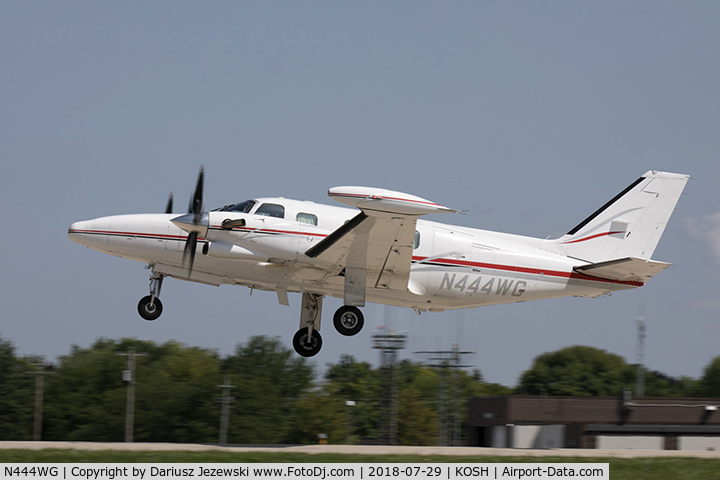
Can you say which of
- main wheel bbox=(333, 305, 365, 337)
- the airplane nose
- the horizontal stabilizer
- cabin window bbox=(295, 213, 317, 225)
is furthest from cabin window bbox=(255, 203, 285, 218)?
the horizontal stabilizer

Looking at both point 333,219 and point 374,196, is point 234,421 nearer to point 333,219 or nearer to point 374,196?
point 333,219

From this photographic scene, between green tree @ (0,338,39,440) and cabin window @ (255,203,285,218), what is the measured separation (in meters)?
40.2

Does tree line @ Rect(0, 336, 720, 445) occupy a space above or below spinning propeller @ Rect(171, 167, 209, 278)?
below

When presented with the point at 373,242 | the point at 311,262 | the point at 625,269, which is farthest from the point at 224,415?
the point at 625,269

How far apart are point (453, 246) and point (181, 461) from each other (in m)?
8.65

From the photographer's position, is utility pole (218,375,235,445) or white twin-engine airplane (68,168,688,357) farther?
utility pole (218,375,235,445)

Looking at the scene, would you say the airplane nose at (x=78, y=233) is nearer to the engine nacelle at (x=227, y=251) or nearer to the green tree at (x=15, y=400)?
the engine nacelle at (x=227, y=251)

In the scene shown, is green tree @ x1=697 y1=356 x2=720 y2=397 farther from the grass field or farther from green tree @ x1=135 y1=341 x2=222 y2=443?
the grass field

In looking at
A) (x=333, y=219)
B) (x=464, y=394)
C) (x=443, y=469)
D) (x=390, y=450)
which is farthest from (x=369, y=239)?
(x=464, y=394)

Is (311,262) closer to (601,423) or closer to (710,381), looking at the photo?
(601,423)

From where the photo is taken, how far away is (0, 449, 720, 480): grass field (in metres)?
19.7

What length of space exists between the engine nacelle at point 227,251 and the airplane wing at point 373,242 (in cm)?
142

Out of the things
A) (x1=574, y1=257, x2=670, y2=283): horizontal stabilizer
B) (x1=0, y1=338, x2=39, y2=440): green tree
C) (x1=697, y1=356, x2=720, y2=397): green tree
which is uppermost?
(x1=574, y1=257, x2=670, y2=283): horizontal stabilizer

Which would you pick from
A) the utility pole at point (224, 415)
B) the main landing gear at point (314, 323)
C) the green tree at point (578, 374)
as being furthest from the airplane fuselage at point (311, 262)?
the green tree at point (578, 374)
